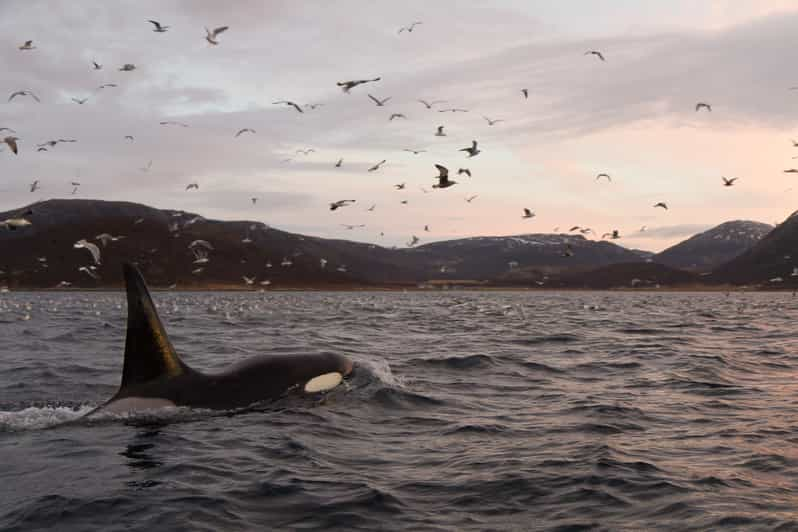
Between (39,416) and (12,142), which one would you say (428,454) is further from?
(12,142)

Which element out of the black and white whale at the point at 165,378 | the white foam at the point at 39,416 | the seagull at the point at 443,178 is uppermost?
the seagull at the point at 443,178

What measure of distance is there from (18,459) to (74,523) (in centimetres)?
301

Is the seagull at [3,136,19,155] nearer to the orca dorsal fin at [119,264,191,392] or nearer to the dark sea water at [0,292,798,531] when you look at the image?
the dark sea water at [0,292,798,531]

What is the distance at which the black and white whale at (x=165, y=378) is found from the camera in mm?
11328

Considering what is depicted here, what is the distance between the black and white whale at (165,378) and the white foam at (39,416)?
0.68 m

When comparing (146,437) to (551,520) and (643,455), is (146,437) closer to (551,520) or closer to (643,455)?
(551,520)

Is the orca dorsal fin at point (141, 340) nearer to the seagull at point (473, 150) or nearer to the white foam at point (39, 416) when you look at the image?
the white foam at point (39, 416)

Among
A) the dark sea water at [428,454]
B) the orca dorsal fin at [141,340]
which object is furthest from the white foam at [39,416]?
the orca dorsal fin at [141,340]

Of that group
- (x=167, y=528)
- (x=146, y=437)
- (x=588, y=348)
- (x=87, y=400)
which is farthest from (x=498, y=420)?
(x=588, y=348)

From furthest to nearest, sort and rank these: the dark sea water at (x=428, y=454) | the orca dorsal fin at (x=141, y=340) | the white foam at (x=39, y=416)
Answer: the white foam at (x=39, y=416) → the orca dorsal fin at (x=141, y=340) → the dark sea water at (x=428, y=454)

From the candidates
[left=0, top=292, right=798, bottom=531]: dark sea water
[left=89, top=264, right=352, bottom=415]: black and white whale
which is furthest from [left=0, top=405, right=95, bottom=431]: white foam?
[left=89, top=264, right=352, bottom=415]: black and white whale

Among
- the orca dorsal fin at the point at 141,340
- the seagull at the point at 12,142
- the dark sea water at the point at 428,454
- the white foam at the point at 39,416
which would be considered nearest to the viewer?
the dark sea water at the point at 428,454

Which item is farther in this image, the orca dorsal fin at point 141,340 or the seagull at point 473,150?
the seagull at point 473,150

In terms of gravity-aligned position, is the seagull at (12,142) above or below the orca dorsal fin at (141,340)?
above
